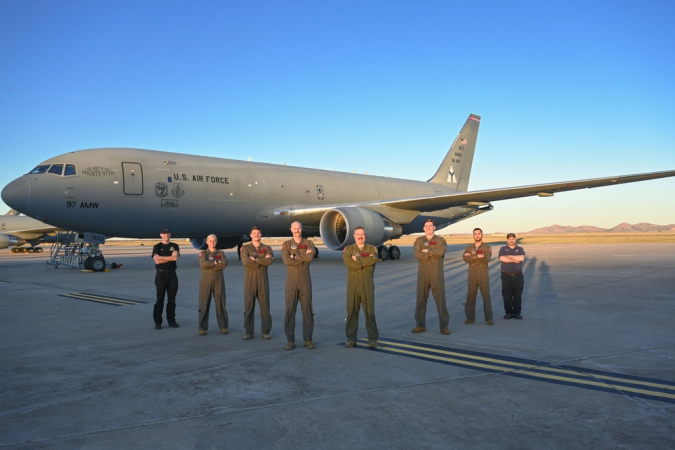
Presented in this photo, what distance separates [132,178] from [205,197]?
8.06ft

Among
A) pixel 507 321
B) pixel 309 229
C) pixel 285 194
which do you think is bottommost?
pixel 507 321

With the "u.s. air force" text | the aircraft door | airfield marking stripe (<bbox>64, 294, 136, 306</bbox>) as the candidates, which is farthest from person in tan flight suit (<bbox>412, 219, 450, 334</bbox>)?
the "u.s. air force" text

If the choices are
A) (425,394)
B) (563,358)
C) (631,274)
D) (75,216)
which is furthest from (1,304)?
(631,274)

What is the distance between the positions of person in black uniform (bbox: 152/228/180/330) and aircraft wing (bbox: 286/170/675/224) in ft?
35.3

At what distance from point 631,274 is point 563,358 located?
10038mm

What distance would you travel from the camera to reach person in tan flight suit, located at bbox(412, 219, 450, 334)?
6148 millimetres

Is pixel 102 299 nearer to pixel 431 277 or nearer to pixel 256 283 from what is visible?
pixel 256 283

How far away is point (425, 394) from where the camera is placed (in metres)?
3.75

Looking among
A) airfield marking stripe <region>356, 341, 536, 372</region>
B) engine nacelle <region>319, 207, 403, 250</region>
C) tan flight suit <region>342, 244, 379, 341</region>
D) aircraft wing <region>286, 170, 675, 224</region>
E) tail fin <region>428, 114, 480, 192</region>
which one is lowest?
airfield marking stripe <region>356, 341, 536, 372</region>

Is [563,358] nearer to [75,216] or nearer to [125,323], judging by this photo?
[125,323]

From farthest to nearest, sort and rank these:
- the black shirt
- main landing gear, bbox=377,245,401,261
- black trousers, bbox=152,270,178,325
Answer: main landing gear, bbox=377,245,401,261, the black shirt, black trousers, bbox=152,270,178,325

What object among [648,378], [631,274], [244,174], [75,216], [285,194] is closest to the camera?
[648,378]

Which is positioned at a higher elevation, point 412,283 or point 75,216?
point 75,216

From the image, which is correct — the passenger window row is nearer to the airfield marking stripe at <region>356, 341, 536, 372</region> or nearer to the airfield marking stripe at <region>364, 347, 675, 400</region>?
the airfield marking stripe at <region>356, 341, 536, 372</region>
